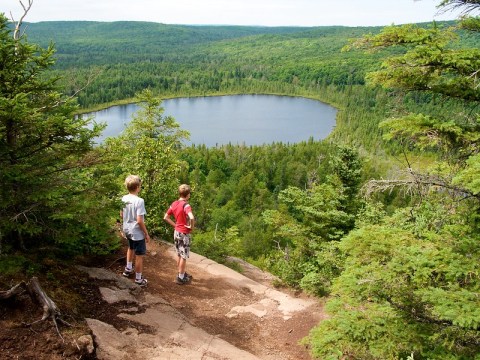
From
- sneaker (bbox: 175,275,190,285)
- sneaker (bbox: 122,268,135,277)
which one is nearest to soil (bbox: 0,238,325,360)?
sneaker (bbox: 175,275,190,285)

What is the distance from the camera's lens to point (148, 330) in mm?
6531

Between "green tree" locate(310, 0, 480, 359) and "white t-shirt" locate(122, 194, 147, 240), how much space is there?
3.93 meters

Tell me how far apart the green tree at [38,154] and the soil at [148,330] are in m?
1.04

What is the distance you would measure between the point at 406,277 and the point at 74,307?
5.16 metres

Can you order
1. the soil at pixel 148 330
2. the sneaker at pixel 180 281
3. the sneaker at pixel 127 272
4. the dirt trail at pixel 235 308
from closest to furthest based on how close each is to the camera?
the soil at pixel 148 330 < the dirt trail at pixel 235 308 < the sneaker at pixel 127 272 < the sneaker at pixel 180 281

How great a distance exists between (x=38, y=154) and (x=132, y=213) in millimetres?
2041

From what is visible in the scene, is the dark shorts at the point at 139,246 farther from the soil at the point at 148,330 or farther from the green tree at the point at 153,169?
the green tree at the point at 153,169

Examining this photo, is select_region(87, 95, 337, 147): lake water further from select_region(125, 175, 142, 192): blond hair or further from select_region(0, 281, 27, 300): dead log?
select_region(0, 281, 27, 300): dead log

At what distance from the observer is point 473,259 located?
15.7 ft

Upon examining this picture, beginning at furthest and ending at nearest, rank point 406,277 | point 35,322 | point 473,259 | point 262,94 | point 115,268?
point 262,94, point 115,268, point 406,277, point 35,322, point 473,259

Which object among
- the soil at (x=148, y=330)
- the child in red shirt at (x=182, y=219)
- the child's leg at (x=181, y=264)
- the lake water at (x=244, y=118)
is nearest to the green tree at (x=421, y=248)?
the soil at (x=148, y=330)

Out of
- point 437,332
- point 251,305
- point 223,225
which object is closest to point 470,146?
point 437,332

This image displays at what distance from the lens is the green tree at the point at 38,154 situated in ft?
20.0

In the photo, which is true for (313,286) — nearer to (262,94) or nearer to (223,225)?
(223,225)
